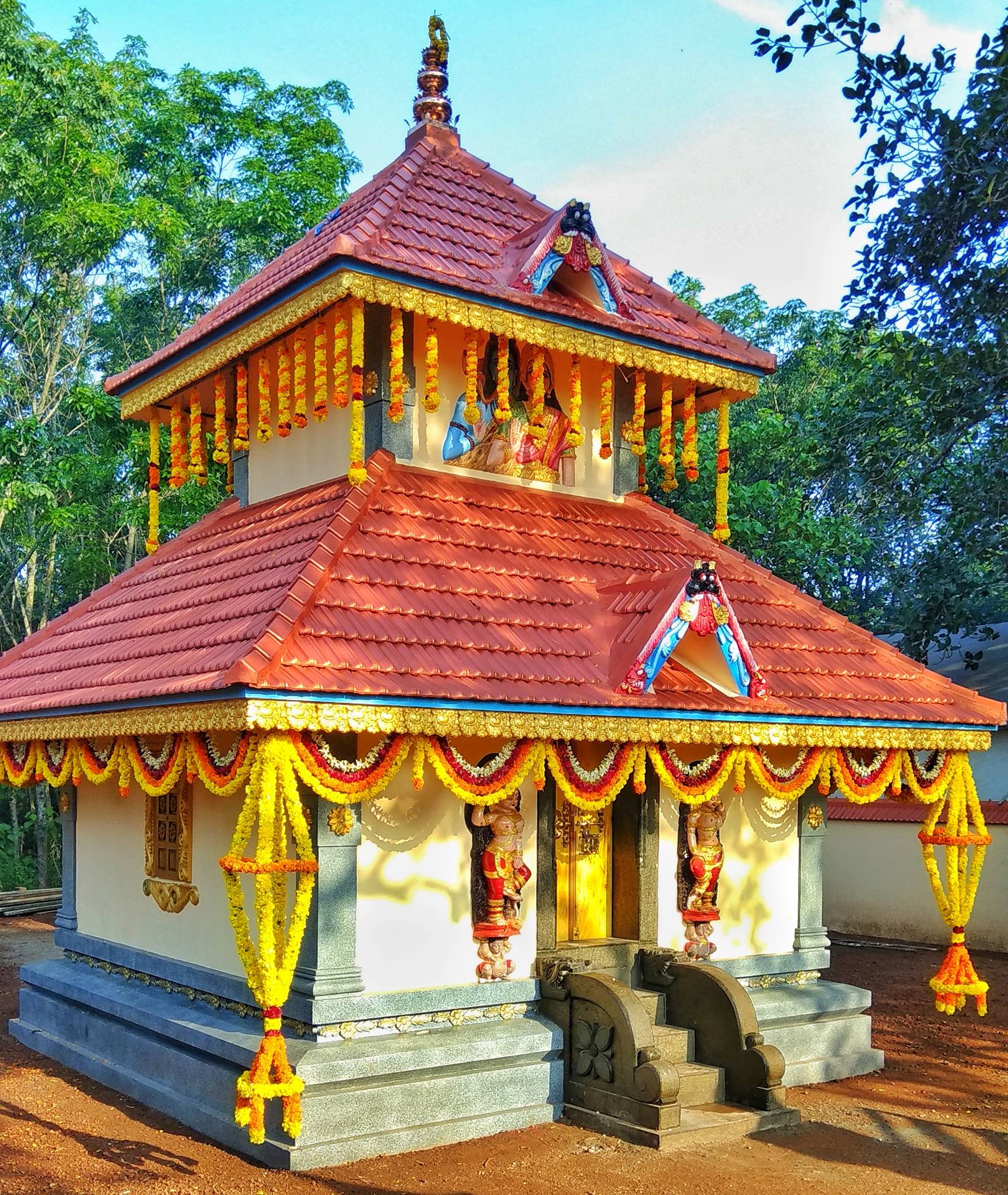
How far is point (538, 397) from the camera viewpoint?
10.1 metres

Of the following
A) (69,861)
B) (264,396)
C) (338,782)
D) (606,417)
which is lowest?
(69,861)

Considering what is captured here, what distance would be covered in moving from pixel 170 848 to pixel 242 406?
3.99 metres

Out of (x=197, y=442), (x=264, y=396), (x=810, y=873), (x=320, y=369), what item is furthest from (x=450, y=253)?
(x=810, y=873)

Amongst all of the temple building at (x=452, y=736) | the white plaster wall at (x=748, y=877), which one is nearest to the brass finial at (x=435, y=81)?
the temple building at (x=452, y=736)

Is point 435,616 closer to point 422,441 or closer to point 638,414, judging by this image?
point 422,441

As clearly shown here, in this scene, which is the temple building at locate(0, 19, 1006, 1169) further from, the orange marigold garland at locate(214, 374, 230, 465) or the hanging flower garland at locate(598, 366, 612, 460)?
the orange marigold garland at locate(214, 374, 230, 465)

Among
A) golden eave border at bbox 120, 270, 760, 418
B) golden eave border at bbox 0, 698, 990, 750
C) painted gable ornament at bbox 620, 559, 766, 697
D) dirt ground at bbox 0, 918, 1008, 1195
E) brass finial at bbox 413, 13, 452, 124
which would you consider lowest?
dirt ground at bbox 0, 918, 1008, 1195

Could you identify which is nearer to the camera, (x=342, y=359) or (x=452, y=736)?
(x=452, y=736)

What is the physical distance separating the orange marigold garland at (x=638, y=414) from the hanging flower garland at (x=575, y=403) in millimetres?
646

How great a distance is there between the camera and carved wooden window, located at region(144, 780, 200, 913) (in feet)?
30.6

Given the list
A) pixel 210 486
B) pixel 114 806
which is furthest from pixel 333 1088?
pixel 210 486

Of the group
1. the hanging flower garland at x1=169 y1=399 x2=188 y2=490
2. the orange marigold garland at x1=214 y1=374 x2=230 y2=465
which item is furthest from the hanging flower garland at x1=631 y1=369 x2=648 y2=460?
the hanging flower garland at x1=169 y1=399 x2=188 y2=490

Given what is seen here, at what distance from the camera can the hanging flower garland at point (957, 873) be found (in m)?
10.0

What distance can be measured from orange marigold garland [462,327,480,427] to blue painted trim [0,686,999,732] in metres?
2.92
